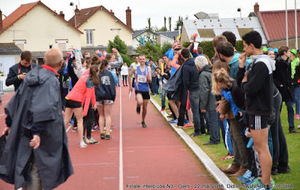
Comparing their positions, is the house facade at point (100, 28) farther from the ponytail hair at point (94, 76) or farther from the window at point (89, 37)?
the ponytail hair at point (94, 76)

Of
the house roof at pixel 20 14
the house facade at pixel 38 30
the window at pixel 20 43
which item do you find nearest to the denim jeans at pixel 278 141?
the house facade at pixel 38 30

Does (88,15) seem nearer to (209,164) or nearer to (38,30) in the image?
(38,30)

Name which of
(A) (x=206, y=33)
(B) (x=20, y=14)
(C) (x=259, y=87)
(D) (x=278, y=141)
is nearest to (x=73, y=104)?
(D) (x=278, y=141)

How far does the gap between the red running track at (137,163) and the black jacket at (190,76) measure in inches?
53.4

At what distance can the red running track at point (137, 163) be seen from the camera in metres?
7.81

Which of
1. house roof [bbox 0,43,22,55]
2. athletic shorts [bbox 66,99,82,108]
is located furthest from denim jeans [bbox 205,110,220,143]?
house roof [bbox 0,43,22,55]

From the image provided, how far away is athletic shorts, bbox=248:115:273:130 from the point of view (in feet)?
20.2

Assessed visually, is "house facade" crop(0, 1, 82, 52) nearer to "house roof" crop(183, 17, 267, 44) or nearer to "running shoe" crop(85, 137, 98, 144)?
"house roof" crop(183, 17, 267, 44)

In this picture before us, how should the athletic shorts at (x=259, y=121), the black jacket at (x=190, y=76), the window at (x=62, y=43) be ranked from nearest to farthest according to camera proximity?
the athletic shorts at (x=259, y=121), the black jacket at (x=190, y=76), the window at (x=62, y=43)

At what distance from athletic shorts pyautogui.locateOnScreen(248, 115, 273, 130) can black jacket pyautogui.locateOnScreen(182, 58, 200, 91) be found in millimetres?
6406

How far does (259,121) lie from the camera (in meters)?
6.16

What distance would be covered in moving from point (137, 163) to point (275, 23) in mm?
56138

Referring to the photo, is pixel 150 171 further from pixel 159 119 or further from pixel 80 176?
pixel 159 119

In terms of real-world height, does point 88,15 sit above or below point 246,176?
above
